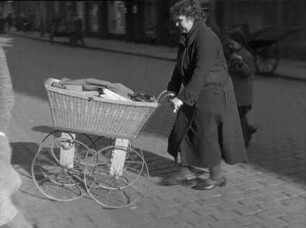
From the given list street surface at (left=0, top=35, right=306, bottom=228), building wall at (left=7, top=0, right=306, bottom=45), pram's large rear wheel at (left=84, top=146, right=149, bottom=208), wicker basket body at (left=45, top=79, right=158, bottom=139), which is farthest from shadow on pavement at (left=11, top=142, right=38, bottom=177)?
building wall at (left=7, top=0, right=306, bottom=45)

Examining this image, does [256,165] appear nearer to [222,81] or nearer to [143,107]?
[222,81]

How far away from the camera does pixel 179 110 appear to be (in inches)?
191

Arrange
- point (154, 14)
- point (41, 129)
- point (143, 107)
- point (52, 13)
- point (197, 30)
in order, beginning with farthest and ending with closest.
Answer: point (52, 13)
point (154, 14)
point (41, 129)
point (197, 30)
point (143, 107)

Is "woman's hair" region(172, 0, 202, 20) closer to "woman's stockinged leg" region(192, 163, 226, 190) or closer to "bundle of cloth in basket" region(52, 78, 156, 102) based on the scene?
"bundle of cloth in basket" region(52, 78, 156, 102)

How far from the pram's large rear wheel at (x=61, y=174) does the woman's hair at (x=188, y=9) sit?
134 cm

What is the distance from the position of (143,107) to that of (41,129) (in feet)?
11.9

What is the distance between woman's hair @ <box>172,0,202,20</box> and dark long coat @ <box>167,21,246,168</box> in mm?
76

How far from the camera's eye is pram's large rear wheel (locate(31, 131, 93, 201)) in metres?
4.70

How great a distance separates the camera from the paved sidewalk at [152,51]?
47.7 feet

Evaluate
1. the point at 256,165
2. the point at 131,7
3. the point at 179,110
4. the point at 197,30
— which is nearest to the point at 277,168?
the point at 256,165

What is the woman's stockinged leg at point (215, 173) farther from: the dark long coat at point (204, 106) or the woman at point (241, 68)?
the woman at point (241, 68)

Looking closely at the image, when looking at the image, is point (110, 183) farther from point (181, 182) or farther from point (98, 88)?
point (98, 88)

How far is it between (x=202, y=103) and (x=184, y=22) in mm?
677

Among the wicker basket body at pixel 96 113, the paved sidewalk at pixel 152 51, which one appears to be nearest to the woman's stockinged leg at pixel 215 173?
the wicker basket body at pixel 96 113
